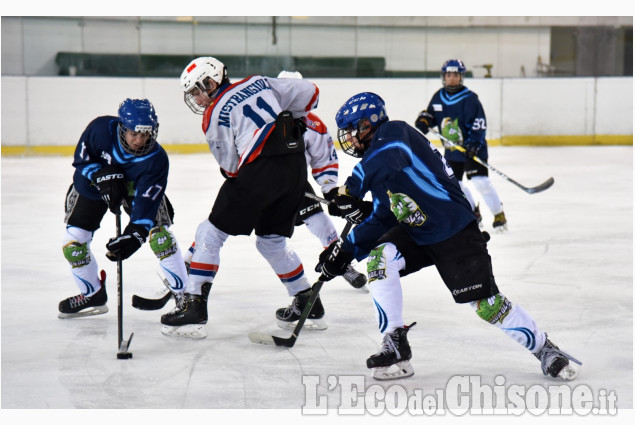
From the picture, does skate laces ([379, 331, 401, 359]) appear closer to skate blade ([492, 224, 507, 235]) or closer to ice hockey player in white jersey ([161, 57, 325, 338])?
ice hockey player in white jersey ([161, 57, 325, 338])

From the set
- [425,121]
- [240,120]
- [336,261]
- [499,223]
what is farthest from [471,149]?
[336,261]

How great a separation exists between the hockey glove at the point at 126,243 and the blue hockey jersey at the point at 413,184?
2.67 ft

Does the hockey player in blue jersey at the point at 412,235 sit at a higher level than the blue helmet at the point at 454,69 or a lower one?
lower

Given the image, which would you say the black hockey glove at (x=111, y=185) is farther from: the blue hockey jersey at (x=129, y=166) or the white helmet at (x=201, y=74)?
the white helmet at (x=201, y=74)

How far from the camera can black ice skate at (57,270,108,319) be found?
344 centimetres

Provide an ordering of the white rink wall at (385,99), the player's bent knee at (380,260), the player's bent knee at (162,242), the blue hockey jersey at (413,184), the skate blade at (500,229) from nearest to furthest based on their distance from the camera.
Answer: the blue hockey jersey at (413,184)
the player's bent knee at (380,260)
the player's bent knee at (162,242)
the skate blade at (500,229)
the white rink wall at (385,99)

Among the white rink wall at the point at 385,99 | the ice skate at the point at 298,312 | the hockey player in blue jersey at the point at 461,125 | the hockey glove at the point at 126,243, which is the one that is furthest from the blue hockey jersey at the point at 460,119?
the white rink wall at the point at 385,99

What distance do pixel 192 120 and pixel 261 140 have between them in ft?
25.4

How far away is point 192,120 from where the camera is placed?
10.6m

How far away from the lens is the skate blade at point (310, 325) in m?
3.26

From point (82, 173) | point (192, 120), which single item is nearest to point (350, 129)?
point (82, 173)

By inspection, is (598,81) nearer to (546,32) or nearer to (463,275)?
(546,32)
